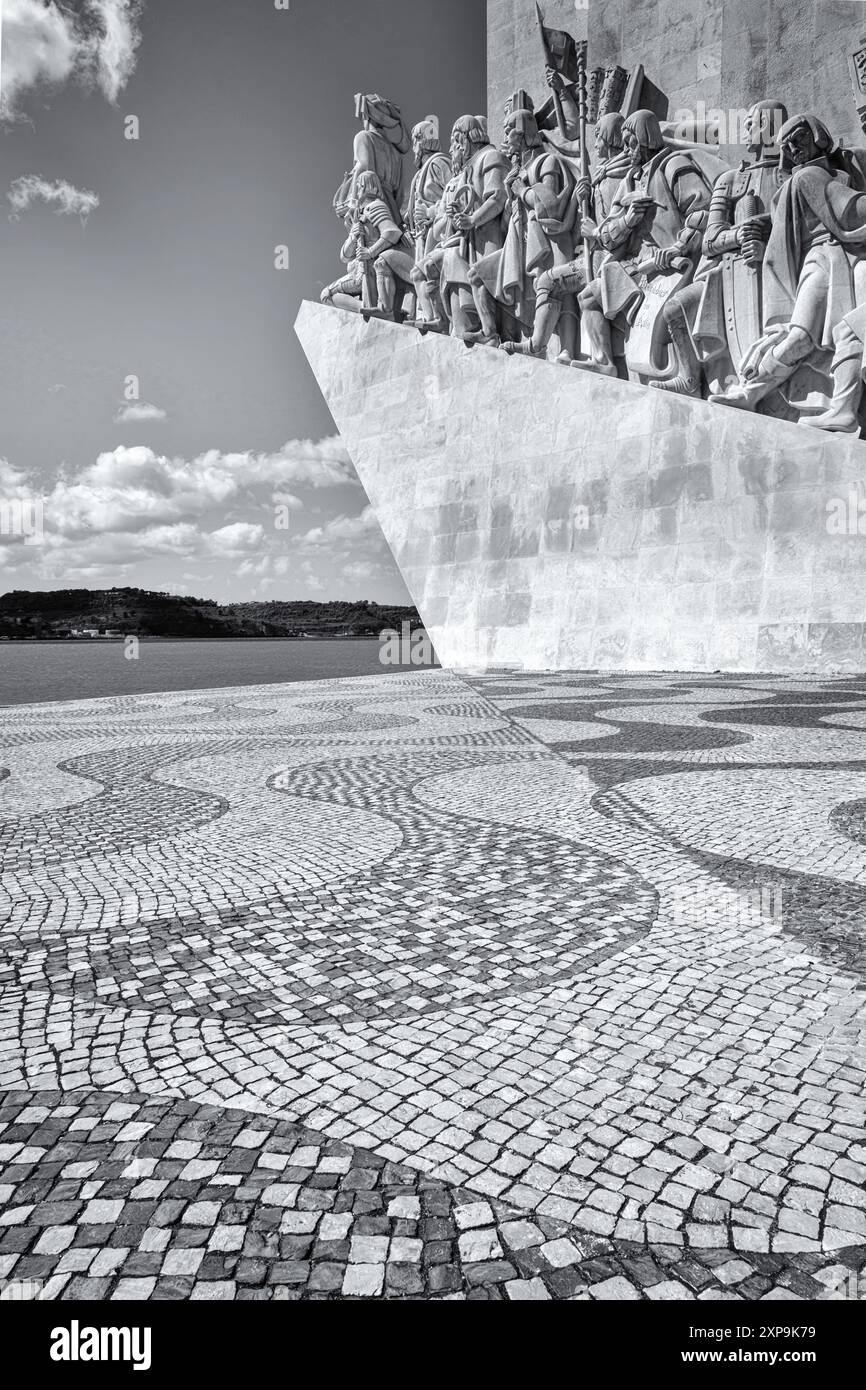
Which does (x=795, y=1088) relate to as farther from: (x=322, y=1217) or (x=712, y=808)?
(x=712, y=808)

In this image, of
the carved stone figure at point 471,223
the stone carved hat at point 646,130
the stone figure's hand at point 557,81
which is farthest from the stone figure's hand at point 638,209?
the stone figure's hand at point 557,81

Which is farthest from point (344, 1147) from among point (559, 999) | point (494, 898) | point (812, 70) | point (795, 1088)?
point (812, 70)

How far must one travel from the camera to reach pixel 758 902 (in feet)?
9.64

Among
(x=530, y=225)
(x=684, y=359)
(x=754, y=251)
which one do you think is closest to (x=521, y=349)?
(x=530, y=225)

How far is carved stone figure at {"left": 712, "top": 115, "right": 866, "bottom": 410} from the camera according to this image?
12172 mm

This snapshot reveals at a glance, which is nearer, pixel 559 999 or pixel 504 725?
pixel 559 999

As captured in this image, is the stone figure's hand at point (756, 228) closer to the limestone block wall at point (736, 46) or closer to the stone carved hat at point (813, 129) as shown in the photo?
the stone carved hat at point (813, 129)

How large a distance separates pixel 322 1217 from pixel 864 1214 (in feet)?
2.97

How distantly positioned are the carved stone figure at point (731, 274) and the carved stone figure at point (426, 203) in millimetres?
6215

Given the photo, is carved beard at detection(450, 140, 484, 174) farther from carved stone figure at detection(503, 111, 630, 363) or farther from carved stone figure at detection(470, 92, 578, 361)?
carved stone figure at detection(503, 111, 630, 363)

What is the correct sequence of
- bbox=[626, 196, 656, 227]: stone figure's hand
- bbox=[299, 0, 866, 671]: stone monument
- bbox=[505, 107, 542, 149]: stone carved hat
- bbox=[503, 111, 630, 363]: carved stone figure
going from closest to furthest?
bbox=[299, 0, 866, 671]: stone monument
bbox=[626, 196, 656, 227]: stone figure's hand
bbox=[503, 111, 630, 363]: carved stone figure
bbox=[505, 107, 542, 149]: stone carved hat

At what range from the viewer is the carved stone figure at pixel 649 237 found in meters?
13.9

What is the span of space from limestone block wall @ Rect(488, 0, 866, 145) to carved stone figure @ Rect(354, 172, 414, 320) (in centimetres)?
515

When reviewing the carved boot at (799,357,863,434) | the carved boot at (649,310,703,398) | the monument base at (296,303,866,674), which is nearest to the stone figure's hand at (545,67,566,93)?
the monument base at (296,303,866,674)
